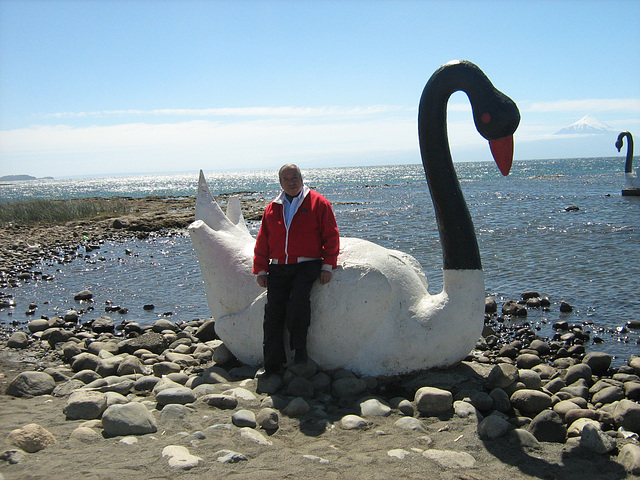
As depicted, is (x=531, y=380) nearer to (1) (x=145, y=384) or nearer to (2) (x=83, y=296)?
(1) (x=145, y=384)

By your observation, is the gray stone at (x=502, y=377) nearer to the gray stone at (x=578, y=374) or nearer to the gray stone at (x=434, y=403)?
the gray stone at (x=434, y=403)

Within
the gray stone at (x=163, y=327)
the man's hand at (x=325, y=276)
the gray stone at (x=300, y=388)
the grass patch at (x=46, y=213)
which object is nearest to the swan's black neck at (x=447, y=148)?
the man's hand at (x=325, y=276)

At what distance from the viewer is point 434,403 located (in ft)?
14.1

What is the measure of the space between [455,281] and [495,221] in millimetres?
18966

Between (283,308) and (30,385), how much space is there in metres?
2.31

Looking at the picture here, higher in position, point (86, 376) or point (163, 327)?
point (86, 376)

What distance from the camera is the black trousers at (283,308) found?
485 cm

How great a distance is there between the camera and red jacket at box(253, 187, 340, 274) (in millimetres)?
4922

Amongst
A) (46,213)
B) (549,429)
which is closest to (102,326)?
(549,429)

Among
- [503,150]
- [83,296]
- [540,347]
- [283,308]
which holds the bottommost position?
[540,347]

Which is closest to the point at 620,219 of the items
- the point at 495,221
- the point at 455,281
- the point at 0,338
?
the point at 495,221

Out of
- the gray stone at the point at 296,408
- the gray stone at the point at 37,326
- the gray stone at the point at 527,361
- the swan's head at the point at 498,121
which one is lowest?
the gray stone at the point at 527,361

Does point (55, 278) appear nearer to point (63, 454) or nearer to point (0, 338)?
point (0, 338)

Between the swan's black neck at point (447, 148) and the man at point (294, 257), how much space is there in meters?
1.01
